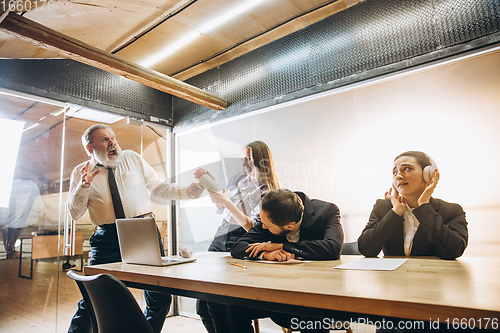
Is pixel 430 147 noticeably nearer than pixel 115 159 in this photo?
Yes

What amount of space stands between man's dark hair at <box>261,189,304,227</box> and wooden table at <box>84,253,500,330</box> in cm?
36

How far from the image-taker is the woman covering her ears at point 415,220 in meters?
1.79

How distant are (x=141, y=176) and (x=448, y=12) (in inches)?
124

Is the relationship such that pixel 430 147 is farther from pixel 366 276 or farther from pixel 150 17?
pixel 150 17

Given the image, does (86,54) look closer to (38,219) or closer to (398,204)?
(38,219)

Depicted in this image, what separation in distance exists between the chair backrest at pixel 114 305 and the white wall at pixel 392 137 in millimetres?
2146

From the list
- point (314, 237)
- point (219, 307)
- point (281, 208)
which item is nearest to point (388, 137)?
point (314, 237)

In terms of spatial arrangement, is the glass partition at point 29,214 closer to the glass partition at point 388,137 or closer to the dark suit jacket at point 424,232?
the glass partition at point 388,137

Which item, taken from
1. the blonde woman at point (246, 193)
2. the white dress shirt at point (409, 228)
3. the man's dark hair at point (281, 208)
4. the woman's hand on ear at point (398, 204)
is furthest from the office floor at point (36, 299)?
the man's dark hair at point (281, 208)

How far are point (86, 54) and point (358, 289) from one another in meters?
2.73

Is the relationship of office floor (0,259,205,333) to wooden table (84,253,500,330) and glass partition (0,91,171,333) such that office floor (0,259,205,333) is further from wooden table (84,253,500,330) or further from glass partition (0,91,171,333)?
wooden table (84,253,500,330)

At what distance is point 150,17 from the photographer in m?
2.92

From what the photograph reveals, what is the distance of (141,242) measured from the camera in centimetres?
185

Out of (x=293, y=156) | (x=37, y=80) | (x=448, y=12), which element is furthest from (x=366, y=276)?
(x=37, y=80)
